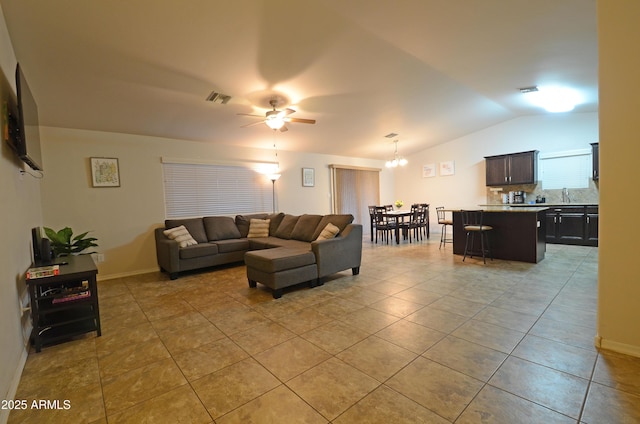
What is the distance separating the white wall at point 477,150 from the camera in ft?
20.3

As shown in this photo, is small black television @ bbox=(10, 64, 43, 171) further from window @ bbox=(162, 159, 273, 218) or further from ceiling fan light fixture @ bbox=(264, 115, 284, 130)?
window @ bbox=(162, 159, 273, 218)

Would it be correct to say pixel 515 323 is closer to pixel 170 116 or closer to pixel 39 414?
pixel 39 414

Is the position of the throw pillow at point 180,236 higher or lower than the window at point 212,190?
lower

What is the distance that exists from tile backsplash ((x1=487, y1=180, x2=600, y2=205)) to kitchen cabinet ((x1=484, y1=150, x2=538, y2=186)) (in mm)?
384

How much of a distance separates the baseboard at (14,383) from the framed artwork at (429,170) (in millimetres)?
8935

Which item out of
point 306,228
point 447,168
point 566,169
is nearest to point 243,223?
point 306,228

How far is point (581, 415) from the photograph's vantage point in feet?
4.80

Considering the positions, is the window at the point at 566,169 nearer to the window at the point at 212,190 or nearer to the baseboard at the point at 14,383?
the window at the point at 212,190

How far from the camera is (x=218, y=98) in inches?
153

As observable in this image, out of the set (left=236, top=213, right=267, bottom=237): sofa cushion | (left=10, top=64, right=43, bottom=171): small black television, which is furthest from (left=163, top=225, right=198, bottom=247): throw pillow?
(left=10, top=64, right=43, bottom=171): small black television

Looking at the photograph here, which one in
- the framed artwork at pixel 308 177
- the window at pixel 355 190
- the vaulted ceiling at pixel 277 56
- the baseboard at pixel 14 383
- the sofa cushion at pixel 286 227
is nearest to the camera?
the baseboard at pixel 14 383

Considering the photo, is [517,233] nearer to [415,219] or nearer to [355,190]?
[415,219]

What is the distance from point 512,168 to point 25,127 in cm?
842

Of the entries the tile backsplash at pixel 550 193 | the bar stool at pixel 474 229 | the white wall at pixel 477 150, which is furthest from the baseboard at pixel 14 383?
the tile backsplash at pixel 550 193
